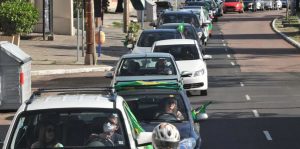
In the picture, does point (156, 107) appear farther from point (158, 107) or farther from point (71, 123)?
point (71, 123)

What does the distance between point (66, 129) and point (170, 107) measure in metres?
3.97

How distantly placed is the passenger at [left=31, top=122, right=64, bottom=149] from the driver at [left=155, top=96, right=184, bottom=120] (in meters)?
3.96

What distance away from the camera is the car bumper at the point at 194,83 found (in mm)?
21219

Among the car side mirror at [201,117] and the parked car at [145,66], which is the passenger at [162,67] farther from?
the car side mirror at [201,117]

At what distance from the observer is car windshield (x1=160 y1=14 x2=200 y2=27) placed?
115ft

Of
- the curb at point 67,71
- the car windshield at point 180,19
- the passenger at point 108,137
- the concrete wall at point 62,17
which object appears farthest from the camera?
the concrete wall at point 62,17

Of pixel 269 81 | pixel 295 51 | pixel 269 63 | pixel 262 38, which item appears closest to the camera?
pixel 269 81

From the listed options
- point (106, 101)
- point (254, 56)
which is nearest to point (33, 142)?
point (106, 101)

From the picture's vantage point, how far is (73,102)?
314 inches

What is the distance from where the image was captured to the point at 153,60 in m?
17.9

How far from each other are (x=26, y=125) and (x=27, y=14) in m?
25.7

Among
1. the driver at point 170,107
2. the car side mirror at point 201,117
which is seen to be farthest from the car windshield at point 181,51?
the car side mirror at point 201,117

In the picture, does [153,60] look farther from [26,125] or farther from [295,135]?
[26,125]

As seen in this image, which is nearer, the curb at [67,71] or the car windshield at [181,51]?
the car windshield at [181,51]
